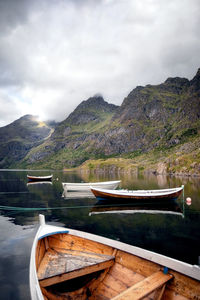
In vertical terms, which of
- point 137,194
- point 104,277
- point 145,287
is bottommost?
point 137,194

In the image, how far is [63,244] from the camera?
33.2 feet

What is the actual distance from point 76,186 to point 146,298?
48.6 meters

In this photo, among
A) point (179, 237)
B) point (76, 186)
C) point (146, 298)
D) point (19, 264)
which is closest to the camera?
point (146, 298)

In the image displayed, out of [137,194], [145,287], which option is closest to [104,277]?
[145,287]

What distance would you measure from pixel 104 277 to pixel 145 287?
245cm

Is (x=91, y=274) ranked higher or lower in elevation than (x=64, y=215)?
higher

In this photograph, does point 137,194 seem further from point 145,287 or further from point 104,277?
point 145,287

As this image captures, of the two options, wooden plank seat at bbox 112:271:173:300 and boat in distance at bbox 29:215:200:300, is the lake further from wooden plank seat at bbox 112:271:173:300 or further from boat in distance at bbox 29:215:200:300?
wooden plank seat at bbox 112:271:173:300

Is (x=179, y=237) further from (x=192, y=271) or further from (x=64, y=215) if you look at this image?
(x=64, y=215)

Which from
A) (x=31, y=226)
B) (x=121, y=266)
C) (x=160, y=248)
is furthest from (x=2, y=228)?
(x=121, y=266)

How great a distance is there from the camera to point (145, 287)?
6.16 metres

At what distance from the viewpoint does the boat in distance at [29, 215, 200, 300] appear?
6.22 metres

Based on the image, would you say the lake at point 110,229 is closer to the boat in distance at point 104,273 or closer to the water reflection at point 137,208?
the water reflection at point 137,208

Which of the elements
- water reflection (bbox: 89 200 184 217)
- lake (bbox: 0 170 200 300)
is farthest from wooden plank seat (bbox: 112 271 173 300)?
water reflection (bbox: 89 200 184 217)
